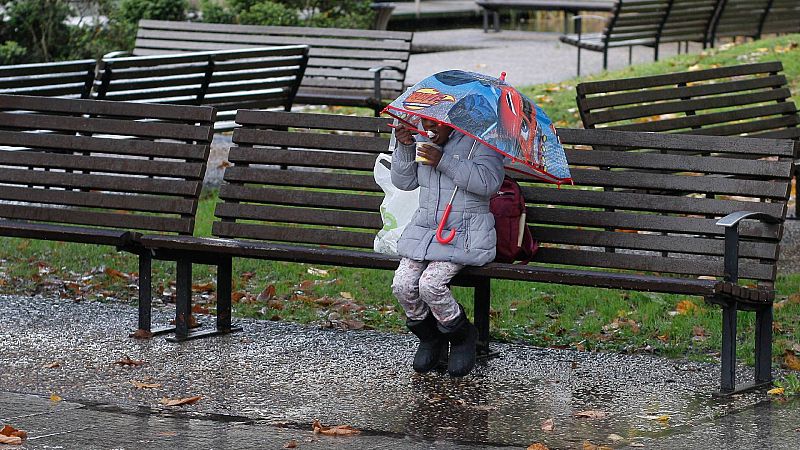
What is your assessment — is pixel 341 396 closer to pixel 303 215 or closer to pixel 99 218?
pixel 303 215

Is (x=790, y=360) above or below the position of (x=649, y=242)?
below

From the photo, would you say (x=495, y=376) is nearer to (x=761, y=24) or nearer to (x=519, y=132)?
(x=519, y=132)

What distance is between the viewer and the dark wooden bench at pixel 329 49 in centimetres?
1285

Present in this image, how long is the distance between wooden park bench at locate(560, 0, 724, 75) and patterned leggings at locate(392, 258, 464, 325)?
1074cm

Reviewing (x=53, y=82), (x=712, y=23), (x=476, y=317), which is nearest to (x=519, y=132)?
(x=476, y=317)

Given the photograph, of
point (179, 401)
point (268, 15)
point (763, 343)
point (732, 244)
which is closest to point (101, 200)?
point (179, 401)

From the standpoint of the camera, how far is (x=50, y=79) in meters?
9.54

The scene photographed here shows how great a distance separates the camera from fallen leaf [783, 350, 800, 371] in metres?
6.08

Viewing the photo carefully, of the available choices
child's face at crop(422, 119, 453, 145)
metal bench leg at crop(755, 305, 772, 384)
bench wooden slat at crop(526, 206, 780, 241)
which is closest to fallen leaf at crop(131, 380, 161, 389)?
child's face at crop(422, 119, 453, 145)

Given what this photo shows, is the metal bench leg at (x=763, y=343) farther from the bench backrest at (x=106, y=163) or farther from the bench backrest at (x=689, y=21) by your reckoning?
the bench backrest at (x=689, y=21)

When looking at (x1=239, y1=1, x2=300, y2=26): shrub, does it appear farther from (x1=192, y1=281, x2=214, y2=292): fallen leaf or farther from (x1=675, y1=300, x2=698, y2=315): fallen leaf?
(x1=675, y1=300, x2=698, y2=315): fallen leaf

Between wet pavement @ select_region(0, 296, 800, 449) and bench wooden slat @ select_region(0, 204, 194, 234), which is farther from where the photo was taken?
bench wooden slat @ select_region(0, 204, 194, 234)

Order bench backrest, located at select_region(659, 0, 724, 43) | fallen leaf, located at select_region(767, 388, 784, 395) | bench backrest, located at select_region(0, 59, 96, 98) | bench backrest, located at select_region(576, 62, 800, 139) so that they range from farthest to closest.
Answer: bench backrest, located at select_region(659, 0, 724, 43), bench backrest, located at select_region(0, 59, 96, 98), bench backrest, located at select_region(576, 62, 800, 139), fallen leaf, located at select_region(767, 388, 784, 395)

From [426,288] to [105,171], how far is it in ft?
6.80
